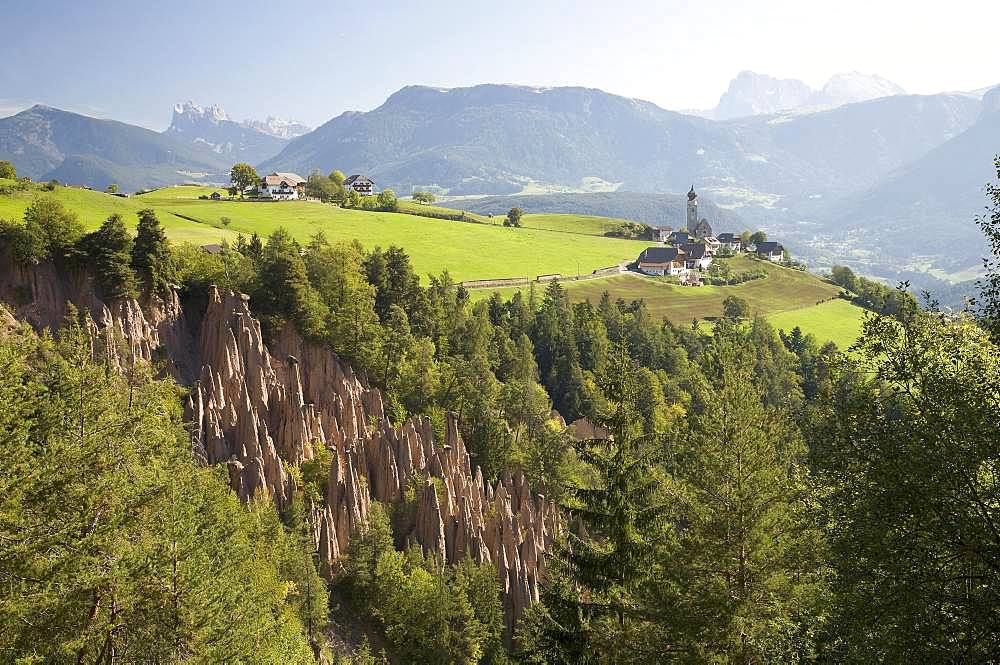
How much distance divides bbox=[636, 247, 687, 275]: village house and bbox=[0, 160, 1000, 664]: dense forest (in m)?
116

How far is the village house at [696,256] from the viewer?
163 metres

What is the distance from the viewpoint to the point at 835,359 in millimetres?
20672

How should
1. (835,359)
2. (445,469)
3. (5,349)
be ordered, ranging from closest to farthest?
(835,359) → (5,349) → (445,469)

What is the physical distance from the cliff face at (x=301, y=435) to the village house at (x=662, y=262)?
107983mm

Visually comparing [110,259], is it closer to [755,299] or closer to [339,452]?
[339,452]

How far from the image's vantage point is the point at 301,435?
1769 inches

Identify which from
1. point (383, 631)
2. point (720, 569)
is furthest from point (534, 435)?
point (720, 569)

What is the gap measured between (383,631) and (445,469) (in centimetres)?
1232

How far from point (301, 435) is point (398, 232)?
89.0 m

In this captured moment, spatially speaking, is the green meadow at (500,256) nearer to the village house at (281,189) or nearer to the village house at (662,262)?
the village house at (662,262)

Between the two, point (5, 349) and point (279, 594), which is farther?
point (279, 594)

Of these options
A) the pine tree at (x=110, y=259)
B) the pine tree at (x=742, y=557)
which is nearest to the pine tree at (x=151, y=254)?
the pine tree at (x=110, y=259)

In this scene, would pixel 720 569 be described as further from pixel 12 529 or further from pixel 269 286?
pixel 269 286

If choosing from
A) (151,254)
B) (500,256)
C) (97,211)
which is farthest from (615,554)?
(500,256)
